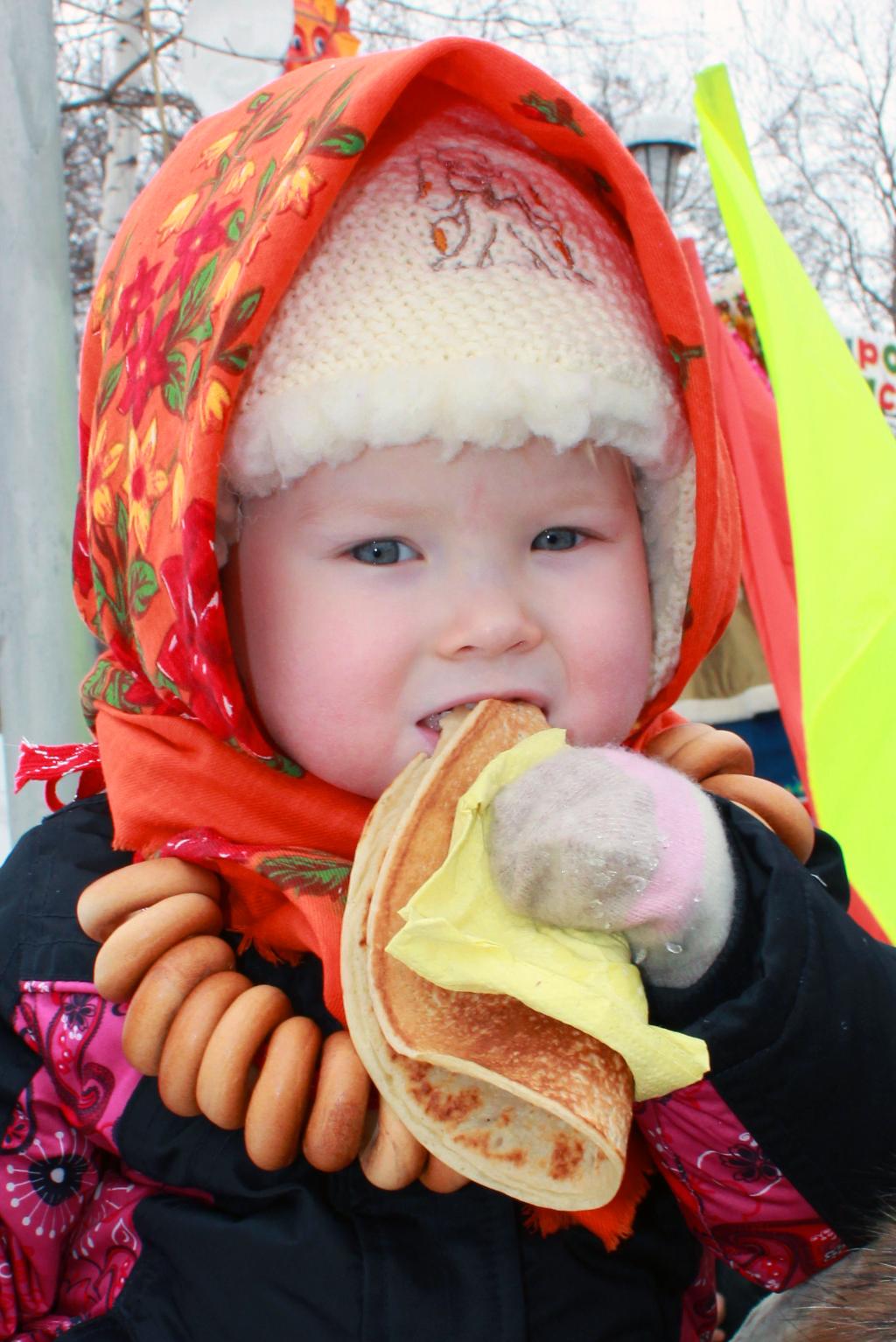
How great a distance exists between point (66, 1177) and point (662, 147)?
4510mm

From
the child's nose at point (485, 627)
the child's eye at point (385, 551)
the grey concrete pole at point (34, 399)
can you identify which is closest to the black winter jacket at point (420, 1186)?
the child's nose at point (485, 627)

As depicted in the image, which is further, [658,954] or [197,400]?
[197,400]

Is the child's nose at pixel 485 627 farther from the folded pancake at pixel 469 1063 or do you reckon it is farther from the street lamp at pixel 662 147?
the street lamp at pixel 662 147

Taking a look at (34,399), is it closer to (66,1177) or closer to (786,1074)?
(66,1177)

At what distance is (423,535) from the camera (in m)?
0.91

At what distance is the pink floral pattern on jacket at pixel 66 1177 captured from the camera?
970 mm

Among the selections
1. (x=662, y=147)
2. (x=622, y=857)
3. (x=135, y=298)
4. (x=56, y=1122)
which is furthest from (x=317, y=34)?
(x=622, y=857)

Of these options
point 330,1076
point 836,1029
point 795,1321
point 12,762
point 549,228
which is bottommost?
point 12,762

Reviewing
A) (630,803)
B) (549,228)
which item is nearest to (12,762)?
(549,228)

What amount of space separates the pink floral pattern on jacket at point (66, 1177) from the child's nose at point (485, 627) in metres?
0.44

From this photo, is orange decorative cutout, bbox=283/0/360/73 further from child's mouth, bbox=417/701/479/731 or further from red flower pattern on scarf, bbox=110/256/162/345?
child's mouth, bbox=417/701/479/731

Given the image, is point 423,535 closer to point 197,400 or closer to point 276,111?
point 197,400

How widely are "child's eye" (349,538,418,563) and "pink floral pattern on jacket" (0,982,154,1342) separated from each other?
17.6 inches

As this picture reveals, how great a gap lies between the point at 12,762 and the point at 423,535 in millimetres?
1449
